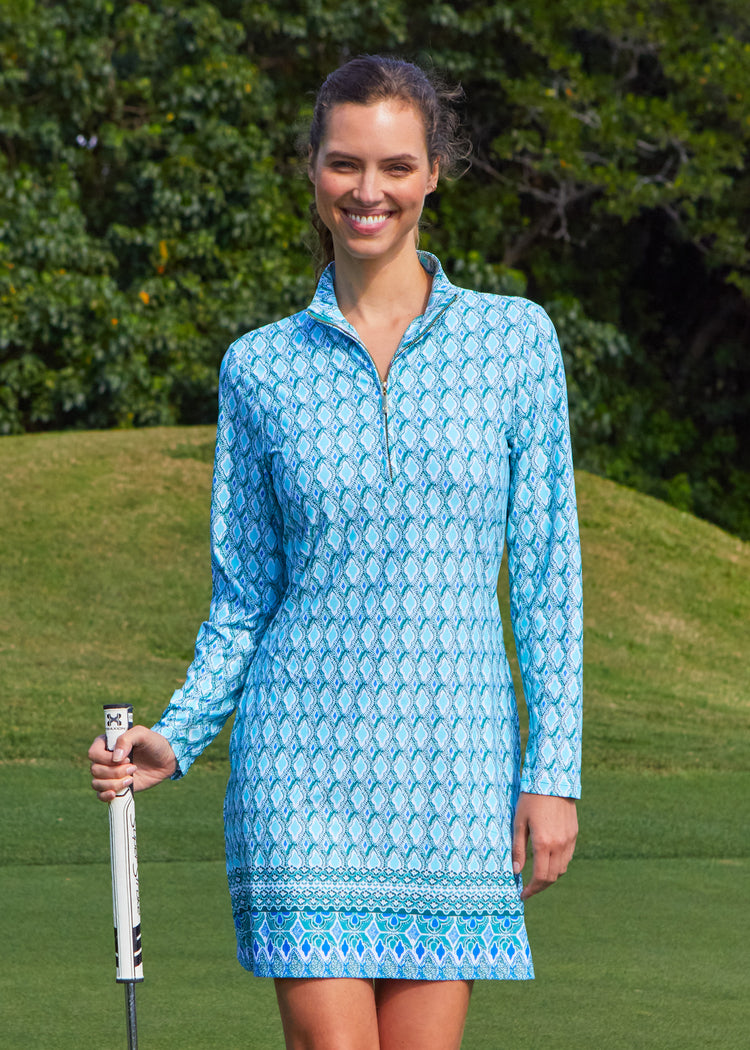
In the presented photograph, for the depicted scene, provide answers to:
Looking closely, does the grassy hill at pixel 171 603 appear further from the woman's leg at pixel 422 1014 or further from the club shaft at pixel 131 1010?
the woman's leg at pixel 422 1014

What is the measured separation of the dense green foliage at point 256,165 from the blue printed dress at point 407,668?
47.4 ft

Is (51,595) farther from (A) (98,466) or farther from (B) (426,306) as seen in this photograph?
(B) (426,306)

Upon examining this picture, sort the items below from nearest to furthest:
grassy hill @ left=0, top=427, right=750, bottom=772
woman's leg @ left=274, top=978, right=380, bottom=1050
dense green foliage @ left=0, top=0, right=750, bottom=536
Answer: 1. woman's leg @ left=274, top=978, right=380, bottom=1050
2. grassy hill @ left=0, top=427, right=750, bottom=772
3. dense green foliage @ left=0, top=0, right=750, bottom=536

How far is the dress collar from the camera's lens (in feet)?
6.88

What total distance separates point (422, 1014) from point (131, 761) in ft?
1.66

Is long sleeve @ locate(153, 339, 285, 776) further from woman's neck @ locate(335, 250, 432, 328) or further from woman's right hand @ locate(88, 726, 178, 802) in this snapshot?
woman's neck @ locate(335, 250, 432, 328)

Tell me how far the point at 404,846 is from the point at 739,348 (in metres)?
19.7

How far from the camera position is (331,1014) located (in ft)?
6.38

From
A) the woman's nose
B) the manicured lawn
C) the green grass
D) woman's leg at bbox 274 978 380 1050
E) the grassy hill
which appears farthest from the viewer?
the grassy hill

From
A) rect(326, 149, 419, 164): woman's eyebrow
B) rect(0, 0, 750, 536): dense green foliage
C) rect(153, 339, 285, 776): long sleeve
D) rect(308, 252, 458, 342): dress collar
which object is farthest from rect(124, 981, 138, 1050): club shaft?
rect(0, 0, 750, 536): dense green foliage

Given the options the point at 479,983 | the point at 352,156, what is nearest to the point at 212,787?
the point at 479,983

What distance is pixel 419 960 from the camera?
1975mm

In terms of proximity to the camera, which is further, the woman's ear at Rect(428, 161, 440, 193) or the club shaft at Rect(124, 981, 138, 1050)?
the woman's ear at Rect(428, 161, 440, 193)

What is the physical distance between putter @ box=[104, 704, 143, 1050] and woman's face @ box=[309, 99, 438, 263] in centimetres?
71
